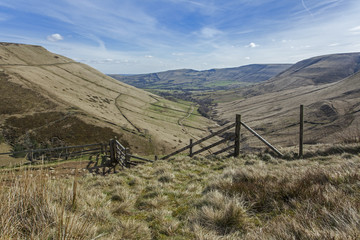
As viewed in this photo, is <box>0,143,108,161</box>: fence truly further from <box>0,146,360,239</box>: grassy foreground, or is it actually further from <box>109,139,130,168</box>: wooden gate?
<box>109,139,130,168</box>: wooden gate

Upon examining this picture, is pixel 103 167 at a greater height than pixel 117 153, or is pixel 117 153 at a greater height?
pixel 117 153

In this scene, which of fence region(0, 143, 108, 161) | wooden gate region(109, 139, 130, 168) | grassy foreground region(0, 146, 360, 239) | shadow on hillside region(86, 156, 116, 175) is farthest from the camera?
wooden gate region(109, 139, 130, 168)

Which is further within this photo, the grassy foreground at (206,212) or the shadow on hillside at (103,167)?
the shadow on hillside at (103,167)

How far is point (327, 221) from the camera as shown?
2.69 metres

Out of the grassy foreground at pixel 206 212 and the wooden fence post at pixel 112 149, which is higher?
the grassy foreground at pixel 206 212

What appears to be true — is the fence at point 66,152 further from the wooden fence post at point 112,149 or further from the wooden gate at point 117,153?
the wooden gate at point 117,153

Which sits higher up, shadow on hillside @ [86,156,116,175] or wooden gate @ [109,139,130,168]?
wooden gate @ [109,139,130,168]

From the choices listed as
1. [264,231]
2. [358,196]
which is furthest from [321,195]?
[264,231]

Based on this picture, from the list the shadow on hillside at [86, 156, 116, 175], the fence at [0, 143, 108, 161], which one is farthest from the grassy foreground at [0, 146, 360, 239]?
the shadow on hillside at [86, 156, 116, 175]

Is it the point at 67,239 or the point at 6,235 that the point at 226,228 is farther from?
the point at 6,235

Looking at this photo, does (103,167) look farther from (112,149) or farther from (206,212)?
(206,212)

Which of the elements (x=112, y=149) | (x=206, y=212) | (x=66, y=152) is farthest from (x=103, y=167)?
(x=206, y=212)

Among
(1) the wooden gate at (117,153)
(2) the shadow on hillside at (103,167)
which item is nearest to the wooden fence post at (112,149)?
(1) the wooden gate at (117,153)

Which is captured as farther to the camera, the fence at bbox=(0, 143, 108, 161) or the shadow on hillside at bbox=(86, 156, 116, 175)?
the shadow on hillside at bbox=(86, 156, 116, 175)
